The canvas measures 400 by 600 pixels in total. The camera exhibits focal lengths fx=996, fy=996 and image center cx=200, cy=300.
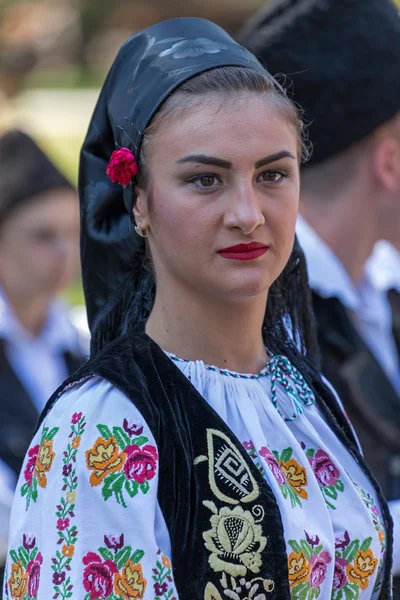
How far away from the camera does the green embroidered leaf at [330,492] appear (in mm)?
1827

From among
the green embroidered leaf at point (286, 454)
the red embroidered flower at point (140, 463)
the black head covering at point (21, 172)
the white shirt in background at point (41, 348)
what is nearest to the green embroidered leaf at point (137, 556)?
the red embroidered flower at point (140, 463)

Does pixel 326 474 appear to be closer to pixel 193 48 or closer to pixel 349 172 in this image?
pixel 193 48

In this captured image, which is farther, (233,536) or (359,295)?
(359,295)

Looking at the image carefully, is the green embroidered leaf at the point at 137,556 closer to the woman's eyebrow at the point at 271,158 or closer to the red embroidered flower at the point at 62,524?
the red embroidered flower at the point at 62,524

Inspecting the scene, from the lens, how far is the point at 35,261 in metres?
4.37

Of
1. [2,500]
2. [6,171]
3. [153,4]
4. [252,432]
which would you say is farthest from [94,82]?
[252,432]

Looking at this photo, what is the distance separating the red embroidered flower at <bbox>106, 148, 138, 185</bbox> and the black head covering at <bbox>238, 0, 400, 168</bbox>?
1.19 m

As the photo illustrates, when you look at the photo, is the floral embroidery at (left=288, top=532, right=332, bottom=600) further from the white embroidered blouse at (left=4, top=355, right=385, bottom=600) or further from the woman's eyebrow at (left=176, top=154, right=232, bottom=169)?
the woman's eyebrow at (left=176, top=154, right=232, bottom=169)

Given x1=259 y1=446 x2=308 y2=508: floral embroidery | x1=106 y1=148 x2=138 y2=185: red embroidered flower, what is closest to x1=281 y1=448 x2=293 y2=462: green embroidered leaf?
x1=259 y1=446 x2=308 y2=508: floral embroidery

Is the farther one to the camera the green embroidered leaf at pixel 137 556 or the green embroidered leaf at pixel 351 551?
the green embroidered leaf at pixel 351 551

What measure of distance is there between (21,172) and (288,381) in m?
2.62

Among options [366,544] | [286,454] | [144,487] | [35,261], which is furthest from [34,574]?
[35,261]

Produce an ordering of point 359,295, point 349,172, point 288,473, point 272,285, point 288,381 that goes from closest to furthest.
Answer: point 288,473 < point 288,381 < point 272,285 < point 349,172 < point 359,295

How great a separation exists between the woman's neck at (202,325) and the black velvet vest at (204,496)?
0.10m
